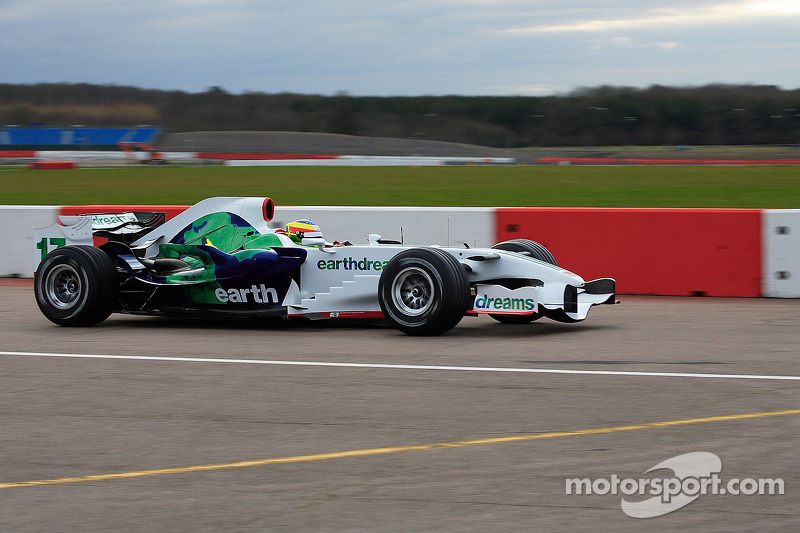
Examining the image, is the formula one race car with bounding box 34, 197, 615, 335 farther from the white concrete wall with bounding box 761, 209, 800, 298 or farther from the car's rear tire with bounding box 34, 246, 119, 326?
the white concrete wall with bounding box 761, 209, 800, 298

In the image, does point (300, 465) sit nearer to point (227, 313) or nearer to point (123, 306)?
point (227, 313)

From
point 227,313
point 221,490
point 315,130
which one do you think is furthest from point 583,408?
point 315,130

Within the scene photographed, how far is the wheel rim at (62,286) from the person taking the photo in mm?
9734

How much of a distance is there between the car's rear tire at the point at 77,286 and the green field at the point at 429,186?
1489 centimetres

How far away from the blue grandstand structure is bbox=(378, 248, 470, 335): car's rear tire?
4491 cm

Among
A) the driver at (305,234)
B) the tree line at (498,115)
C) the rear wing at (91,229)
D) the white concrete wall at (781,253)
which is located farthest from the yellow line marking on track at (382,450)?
the tree line at (498,115)

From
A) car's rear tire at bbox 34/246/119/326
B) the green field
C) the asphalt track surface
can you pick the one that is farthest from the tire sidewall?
the green field

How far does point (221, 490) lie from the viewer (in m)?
4.60

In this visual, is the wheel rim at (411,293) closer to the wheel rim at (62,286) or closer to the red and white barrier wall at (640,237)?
the red and white barrier wall at (640,237)

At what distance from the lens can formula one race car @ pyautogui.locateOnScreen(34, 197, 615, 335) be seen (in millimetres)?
8719

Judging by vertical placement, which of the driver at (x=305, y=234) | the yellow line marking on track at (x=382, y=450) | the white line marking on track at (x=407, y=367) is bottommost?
the yellow line marking on track at (x=382, y=450)

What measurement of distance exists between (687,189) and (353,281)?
19.6 m

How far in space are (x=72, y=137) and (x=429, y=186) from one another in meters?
28.1

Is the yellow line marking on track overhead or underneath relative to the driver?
underneath
